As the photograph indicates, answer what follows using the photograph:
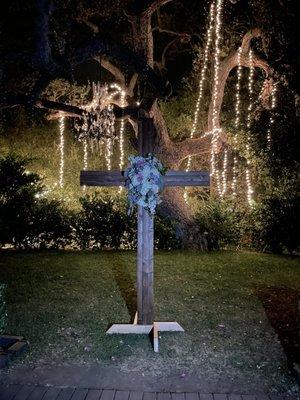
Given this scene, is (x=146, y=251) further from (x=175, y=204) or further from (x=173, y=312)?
(x=175, y=204)

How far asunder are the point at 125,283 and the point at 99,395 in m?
4.28

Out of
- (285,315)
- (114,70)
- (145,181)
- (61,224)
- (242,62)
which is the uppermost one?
(114,70)

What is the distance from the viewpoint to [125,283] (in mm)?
8617

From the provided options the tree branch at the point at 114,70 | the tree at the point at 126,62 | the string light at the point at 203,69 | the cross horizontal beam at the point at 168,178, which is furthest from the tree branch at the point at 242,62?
the cross horizontal beam at the point at 168,178

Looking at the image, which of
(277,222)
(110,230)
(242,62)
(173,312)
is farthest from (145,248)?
→ (242,62)

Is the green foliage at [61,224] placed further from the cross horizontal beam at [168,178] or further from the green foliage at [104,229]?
the cross horizontal beam at [168,178]

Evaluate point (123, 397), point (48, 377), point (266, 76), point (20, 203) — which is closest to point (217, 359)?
point (123, 397)

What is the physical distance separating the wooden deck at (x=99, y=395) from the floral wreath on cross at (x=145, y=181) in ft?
7.50

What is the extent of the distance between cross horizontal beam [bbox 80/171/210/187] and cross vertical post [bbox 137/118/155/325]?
1.49 feet

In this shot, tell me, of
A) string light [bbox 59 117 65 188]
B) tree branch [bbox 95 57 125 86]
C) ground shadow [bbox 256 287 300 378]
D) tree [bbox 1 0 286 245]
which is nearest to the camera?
ground shadow [bbox 256 287 300 378]

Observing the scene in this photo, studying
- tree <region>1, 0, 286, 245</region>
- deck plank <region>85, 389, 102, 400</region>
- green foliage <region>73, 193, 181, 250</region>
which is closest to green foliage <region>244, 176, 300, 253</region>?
tree <region>1, 0, 286, 245</region>

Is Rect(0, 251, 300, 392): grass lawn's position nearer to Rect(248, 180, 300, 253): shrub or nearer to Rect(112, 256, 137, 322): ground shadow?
Rect(112, 256, 137, 322): ground shadow

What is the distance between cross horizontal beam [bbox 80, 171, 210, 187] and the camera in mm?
5957

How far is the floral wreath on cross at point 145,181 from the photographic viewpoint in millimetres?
5641
